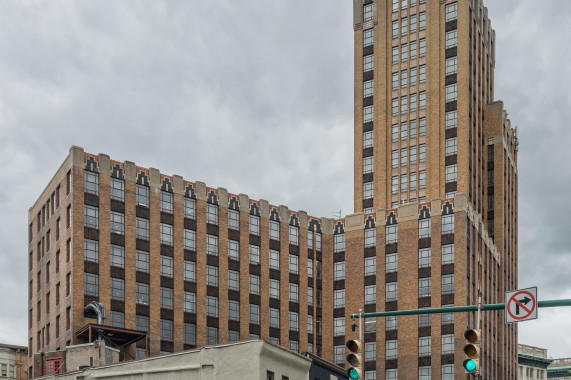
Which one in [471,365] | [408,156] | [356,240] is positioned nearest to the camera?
[471,365]

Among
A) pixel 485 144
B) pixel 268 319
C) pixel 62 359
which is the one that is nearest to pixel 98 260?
pixel 62 359

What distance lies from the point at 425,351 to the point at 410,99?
120ft

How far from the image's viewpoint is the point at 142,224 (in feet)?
367

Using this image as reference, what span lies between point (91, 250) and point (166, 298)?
10.9m

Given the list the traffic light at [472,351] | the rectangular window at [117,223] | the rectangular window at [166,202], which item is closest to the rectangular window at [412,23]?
the rectangular window at [166,202]

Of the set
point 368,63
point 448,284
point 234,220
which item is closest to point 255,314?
point 234,220

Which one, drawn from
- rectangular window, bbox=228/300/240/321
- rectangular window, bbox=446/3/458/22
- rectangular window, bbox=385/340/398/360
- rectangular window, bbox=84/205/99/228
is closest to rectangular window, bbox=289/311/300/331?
rectangular window, bbox=228/300/240/321

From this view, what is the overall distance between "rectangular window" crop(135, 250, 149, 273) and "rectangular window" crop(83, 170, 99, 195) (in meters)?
8.48

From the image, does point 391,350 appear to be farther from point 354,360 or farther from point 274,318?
point 354,360

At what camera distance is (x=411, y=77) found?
137 m

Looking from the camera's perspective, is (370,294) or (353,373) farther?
(370,294)

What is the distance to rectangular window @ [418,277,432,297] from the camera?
11994cm

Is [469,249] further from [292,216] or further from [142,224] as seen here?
[142,224]

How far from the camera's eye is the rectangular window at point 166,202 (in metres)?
114
